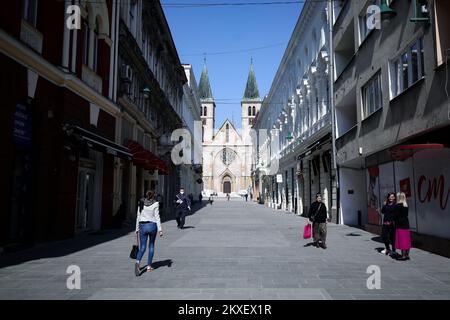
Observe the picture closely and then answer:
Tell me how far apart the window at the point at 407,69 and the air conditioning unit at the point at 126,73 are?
12.4 metres

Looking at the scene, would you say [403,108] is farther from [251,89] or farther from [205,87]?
[205,87]

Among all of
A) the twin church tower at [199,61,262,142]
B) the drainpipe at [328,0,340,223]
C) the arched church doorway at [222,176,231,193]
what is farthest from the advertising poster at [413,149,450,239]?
the twin church tower at [199,61,262,142]

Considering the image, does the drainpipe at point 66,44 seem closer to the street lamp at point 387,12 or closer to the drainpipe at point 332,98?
the street lamp at point 387,12

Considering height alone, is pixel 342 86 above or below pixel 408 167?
above

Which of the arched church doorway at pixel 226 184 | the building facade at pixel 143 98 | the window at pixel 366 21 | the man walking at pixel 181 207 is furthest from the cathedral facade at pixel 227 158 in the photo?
the window at pixel 366 21

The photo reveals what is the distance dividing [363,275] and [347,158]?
11394 mm

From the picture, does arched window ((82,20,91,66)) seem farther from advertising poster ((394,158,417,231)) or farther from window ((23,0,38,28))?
advertising poster ((394,158,417,231))

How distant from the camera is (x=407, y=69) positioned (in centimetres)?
1205

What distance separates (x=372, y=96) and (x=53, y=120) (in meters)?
12.0

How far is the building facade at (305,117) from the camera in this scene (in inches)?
900

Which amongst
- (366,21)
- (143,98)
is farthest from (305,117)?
(366,21)
